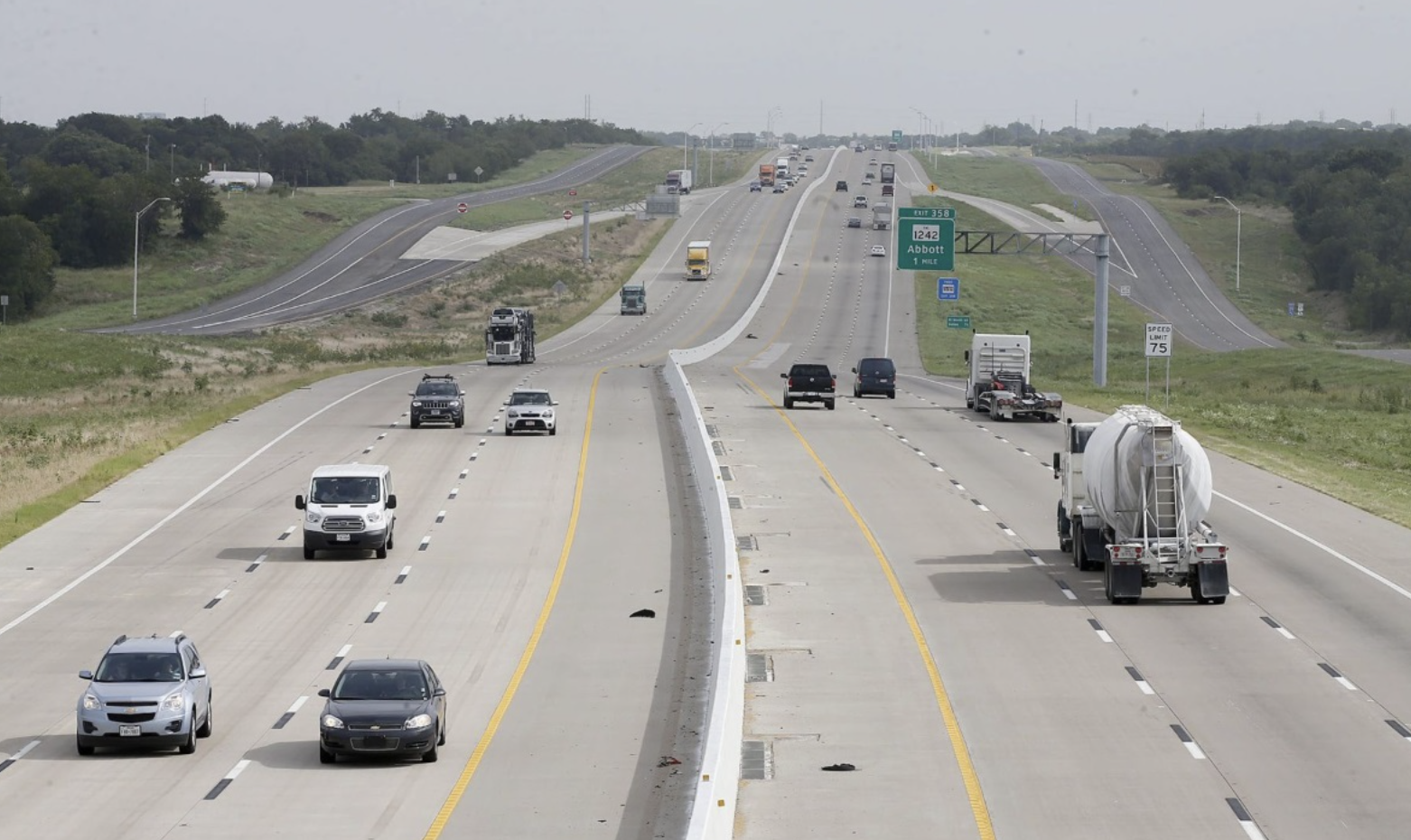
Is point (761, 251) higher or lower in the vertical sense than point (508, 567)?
higher

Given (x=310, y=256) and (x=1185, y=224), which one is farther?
(x=1185, y=224)

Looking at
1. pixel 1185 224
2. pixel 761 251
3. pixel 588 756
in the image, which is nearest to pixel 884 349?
pixel 761 251

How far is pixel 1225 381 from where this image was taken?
98125mm

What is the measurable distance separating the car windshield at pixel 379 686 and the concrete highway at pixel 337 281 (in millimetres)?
103384

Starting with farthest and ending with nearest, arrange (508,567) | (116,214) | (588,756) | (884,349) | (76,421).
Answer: (116,214) < (884,349) < (76,421) < (508,567) < (588,756)

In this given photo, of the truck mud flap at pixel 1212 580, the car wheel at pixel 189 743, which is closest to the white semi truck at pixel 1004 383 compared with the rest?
the truck mud flap at pixel 1212 580

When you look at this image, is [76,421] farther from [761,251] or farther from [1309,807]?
[761,251]

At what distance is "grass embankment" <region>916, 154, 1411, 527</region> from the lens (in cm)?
5903

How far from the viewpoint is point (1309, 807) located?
2045 cm

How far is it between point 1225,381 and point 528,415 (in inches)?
1903

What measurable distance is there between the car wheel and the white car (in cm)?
3898

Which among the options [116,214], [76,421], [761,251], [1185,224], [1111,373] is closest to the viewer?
[76,421]

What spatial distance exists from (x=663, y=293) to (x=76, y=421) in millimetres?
80523

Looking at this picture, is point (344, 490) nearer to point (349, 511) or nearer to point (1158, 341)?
point (349, 511)
